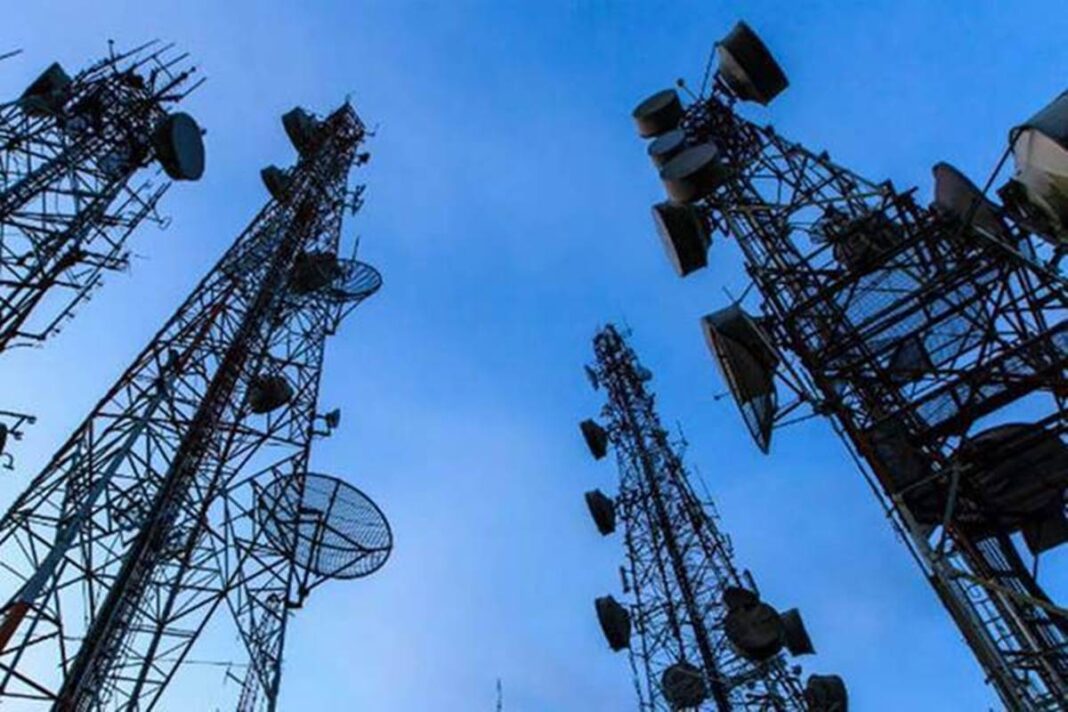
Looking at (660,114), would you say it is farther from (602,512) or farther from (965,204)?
(602,512)

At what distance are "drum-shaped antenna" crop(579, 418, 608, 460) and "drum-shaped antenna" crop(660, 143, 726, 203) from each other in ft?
54.2

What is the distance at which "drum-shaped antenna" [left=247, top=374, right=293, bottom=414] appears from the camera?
1398 cm

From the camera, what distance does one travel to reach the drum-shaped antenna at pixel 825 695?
17203 mm

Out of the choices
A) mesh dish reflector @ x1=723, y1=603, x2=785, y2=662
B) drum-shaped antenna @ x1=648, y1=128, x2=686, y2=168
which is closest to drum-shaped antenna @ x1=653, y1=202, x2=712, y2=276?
drum-shaped antenna @ x1=648, y1=128, x2=686, y2=168

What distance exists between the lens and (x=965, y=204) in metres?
9.18

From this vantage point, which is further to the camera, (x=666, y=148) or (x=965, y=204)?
(x=666, y=148)

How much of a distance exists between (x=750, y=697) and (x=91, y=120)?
1738 cm

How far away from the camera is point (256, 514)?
12.5m

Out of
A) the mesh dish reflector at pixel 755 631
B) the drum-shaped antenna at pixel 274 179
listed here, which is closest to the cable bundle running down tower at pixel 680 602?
the mesh dish reflector at pixel 755 631

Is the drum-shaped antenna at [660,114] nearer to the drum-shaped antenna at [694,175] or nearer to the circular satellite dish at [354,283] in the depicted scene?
the drum-shaped antenna at [694,175]

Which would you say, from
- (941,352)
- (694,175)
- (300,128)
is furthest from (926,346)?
(300,128)

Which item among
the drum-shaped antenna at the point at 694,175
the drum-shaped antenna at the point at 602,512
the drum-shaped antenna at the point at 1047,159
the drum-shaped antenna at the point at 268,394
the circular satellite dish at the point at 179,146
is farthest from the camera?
the drum-shaped antenna at the point at 602,512

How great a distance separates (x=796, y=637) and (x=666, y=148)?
41.4ft

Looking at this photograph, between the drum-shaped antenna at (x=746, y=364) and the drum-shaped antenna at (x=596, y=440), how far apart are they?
16557 mm
